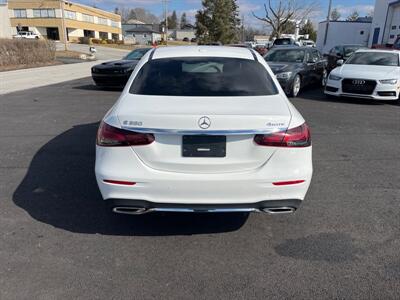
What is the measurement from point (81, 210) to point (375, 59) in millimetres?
10423

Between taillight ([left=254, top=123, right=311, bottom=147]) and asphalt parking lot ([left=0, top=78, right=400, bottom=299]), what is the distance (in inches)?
37.1

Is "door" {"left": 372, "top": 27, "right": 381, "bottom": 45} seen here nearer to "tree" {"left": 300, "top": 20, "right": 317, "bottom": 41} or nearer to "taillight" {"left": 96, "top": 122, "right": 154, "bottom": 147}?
"taillight" {"left": 96, "top": 122, "right": 154, "bottom": 147}

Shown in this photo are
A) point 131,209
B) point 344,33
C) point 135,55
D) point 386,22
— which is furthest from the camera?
point 344,33

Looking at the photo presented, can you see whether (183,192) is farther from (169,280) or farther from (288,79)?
(288,79)

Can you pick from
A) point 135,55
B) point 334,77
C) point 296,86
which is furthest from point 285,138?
point 135,55

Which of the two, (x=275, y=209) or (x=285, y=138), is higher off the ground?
(x=285, y=138)

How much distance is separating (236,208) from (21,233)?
6.47 feet

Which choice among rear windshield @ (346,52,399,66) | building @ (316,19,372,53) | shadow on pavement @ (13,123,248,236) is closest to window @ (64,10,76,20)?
building @ (316,19,372,53)

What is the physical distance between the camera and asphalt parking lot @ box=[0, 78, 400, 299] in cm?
262

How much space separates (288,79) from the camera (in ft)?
34.8

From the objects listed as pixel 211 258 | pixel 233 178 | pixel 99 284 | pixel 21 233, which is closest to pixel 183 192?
pixel 233 178

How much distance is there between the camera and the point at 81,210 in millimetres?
3701

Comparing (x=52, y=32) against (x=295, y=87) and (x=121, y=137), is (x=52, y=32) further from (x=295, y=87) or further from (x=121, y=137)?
(x=121, y=137)

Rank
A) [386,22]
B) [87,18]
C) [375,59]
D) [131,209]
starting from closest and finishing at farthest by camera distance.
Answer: [131,209] < [375,59] < [386,22] < [87,18]
